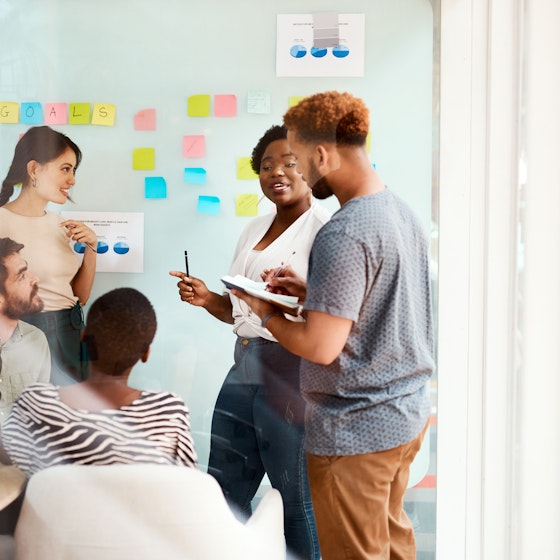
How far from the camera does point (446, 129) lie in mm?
1823

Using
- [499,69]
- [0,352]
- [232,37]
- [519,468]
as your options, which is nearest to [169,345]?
[0,352]

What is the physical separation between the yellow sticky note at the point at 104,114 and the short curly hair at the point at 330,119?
1.45ft

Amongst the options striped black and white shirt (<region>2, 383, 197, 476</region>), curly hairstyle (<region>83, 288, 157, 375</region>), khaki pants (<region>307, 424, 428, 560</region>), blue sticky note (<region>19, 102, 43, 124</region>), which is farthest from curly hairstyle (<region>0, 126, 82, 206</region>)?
khaki pants (<region>307, 424, 428, 560</region>)

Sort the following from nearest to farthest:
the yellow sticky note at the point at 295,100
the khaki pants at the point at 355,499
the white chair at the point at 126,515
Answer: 1. the white chair at the point at 126,515
2. the khaki pants at the point at 355,499
3. the yellow sticky note at the point at 295,100

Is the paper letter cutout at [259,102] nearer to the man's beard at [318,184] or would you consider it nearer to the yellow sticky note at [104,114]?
the man's beard at [318,184]

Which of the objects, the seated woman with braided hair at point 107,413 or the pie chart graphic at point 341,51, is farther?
the pie chart graphic at point 341,51

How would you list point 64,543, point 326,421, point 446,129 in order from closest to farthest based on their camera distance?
point 64,543, point 326,421, point 446,129

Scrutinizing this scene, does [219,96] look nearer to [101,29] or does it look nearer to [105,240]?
[101,29]

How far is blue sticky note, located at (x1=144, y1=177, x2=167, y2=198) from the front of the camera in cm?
177

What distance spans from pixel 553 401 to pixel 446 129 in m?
0.80

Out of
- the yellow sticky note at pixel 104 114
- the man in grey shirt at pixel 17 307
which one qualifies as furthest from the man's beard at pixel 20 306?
the yellow sticky note at pixel 104 114

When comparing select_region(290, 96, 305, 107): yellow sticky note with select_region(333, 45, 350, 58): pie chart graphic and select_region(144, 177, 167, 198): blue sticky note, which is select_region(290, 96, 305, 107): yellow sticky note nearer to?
select_region(333, 45, 350, 58): pie chart graphic

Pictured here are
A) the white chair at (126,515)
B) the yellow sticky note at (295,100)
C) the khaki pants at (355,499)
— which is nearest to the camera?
the white chair at (126,515)

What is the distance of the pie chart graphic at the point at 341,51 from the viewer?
1776 millimetres
